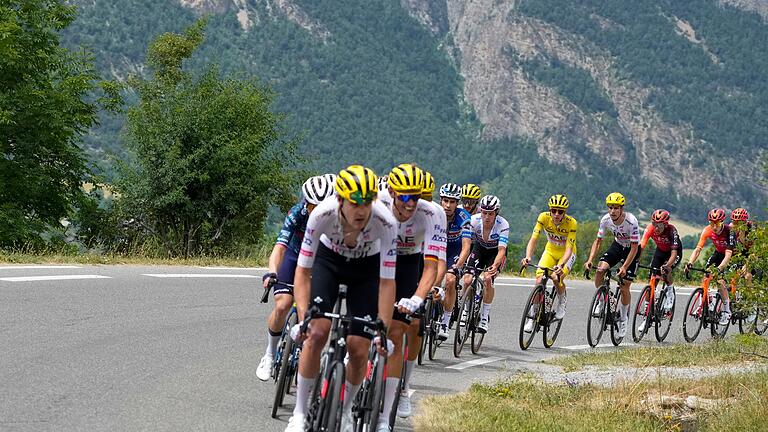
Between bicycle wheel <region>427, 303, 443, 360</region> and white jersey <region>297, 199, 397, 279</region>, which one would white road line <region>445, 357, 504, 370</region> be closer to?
bicycle wheel <region>427, 303, 443, 360</region>

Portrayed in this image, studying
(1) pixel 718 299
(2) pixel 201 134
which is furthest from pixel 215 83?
(1) pixel 718 299

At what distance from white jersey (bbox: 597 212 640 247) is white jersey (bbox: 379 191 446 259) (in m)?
7.53

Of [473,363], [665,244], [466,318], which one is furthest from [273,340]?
[665,244]

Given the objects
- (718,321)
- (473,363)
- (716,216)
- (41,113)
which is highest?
(41,113)

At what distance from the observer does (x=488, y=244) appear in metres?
14.3

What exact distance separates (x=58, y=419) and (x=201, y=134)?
81.1ft

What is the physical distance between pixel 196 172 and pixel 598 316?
1769cm

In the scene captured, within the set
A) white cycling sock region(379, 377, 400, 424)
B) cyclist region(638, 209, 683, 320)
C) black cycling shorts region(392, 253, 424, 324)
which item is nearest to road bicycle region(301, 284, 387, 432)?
white cycling sock region(379, 377, 400, 424)

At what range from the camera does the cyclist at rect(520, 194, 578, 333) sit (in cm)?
1470

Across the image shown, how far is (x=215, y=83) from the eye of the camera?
35875 millimetres

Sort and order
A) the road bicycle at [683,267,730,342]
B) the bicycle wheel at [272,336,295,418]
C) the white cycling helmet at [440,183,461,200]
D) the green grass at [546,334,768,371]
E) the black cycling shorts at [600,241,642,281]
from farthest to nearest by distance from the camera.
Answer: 1. the road bicycle at [683,267,730,342]
2. the black cycling shorts at [600,241,642,281]
3. the green grass at [546,334,768,371]
4. the white cycling helmet at [440,183,461,200]
5. the bicycle wheel at [272,336,295,418]

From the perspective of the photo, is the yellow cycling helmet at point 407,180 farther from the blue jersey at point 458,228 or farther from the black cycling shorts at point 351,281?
the blue jersey at point 458,228

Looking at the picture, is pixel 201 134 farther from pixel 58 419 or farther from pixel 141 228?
pixel 58 419

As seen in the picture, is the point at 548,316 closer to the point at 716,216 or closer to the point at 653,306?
the point at 653,306
